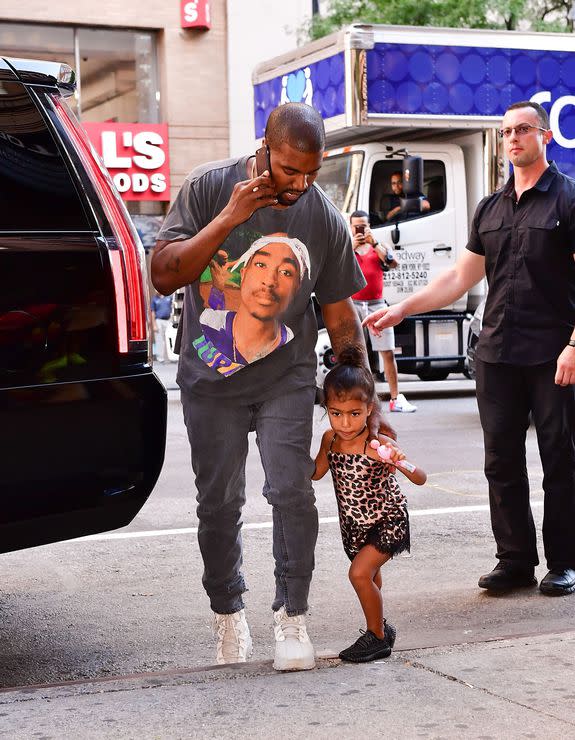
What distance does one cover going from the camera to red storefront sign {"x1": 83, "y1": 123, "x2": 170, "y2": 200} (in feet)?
75.9

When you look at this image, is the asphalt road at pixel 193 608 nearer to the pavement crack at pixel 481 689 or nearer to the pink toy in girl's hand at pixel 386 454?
the pavement crack at pixel 481 689

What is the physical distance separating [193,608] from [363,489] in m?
1.38

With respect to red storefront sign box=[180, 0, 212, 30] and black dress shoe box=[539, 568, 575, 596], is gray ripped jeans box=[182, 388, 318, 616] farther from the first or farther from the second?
red storefront sign box=[180, 0, 212, 30]

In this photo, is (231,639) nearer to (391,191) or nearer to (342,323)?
(342,323)

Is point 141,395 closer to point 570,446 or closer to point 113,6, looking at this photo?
point 570,446

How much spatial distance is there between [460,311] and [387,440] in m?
9.87

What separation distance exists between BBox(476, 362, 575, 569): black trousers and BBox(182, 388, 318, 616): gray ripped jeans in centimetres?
138

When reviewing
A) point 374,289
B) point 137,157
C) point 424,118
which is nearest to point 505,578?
point 374,289

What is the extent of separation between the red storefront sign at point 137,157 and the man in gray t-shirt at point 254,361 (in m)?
19.6

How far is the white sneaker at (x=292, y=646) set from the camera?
148 inches

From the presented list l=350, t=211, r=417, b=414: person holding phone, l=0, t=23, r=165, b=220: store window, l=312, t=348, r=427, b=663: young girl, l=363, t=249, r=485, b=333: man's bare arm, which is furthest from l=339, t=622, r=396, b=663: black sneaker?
l=0, t=23, r=165, b=220: store window

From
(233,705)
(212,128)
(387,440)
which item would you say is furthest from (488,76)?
(212,128)

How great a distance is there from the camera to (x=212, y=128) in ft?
78.7

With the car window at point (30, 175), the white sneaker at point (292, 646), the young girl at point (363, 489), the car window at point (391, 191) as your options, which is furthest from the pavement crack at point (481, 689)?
the car window at point (391, 191)
